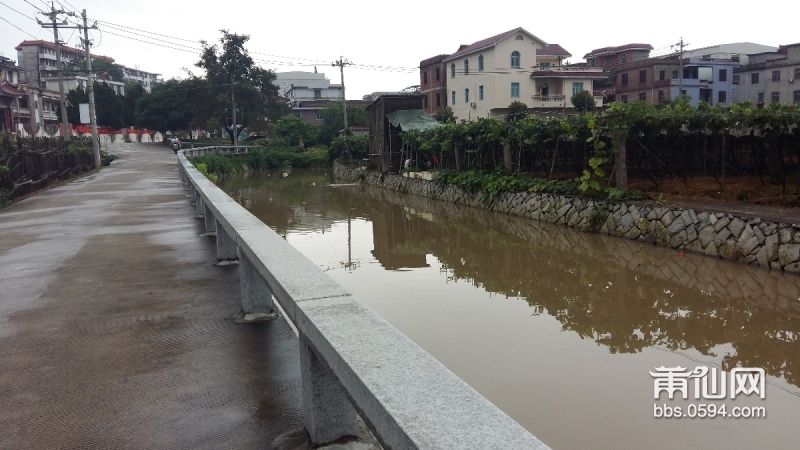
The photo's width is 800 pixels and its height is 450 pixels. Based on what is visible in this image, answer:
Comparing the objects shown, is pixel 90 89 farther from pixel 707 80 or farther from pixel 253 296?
pixel 707 80

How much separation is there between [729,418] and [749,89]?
174 ft

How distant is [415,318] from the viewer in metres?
8.73

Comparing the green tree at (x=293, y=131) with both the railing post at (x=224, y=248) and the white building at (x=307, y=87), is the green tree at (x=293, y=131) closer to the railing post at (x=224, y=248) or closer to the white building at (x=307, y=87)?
the white building at (x=307, y=87)

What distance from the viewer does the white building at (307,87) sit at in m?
78.9

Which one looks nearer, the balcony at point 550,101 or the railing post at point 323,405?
the railing post at point 323,405

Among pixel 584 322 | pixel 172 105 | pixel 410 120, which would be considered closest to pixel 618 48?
pixel 410 120

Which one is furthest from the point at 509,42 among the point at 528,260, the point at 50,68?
the point at 50,68

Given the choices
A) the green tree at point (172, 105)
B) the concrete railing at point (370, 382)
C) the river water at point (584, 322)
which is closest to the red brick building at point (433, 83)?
the green tree at point (172, 105)

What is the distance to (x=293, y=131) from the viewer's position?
57281 mm

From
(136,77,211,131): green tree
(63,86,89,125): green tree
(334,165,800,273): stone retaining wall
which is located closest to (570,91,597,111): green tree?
(334,165,800,273): stone retaining wall

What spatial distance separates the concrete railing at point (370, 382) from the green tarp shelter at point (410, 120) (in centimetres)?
2669

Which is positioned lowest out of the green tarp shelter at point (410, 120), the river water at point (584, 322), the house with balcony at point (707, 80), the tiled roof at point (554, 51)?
the river water at point (584, 322)

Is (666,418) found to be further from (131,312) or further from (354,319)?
(131,312)

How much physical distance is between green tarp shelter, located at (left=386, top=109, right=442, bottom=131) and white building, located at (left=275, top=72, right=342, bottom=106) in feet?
154
